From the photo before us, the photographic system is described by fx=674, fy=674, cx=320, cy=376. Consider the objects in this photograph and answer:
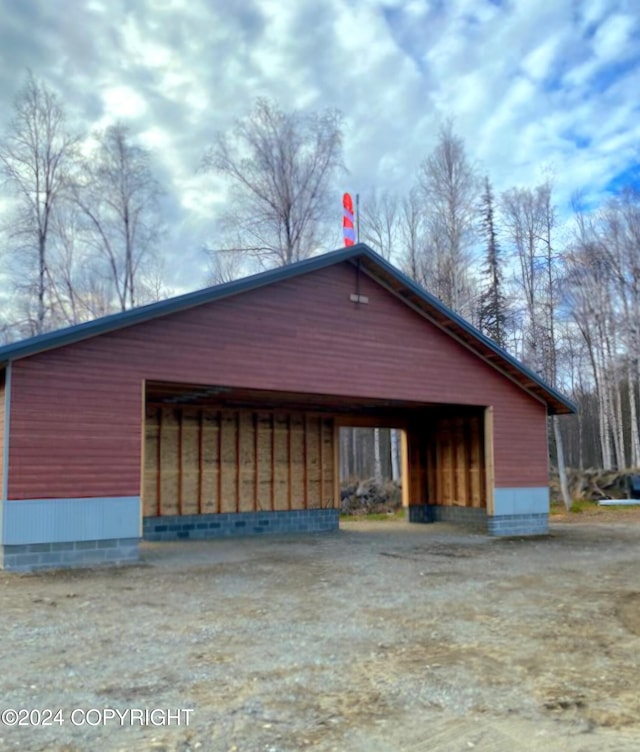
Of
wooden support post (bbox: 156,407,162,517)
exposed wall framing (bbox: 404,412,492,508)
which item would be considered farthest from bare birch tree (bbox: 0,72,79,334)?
exposed wall framing (bbox: 404,412,492,508)

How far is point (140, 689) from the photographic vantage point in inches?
193

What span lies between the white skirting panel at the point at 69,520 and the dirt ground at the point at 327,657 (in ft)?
2.10

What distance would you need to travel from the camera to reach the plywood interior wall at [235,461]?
1542 cm

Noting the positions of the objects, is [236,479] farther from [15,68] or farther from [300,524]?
[15,68]

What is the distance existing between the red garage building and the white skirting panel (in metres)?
0.02

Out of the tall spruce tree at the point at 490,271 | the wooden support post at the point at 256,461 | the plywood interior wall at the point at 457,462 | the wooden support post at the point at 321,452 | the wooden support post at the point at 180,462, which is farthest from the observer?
the tall spruce tree at the point at 490,271

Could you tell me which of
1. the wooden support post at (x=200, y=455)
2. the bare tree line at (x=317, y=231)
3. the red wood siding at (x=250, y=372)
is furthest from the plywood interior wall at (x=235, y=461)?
the bare tree line at (x=317, y=231)

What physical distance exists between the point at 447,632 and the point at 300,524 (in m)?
10.7

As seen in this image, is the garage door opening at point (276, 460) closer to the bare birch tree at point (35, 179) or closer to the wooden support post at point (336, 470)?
the wooden support post at point (336, 470)

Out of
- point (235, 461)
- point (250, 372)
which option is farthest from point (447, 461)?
point (250, 372)

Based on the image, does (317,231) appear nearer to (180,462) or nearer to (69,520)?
(180,462)

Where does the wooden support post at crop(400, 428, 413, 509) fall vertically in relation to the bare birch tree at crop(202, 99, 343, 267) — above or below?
below

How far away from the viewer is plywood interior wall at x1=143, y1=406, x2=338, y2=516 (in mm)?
15422

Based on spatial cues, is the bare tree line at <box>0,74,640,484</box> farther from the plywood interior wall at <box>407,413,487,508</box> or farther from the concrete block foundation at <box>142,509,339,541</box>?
the concrete block foundation at <box>142,509,339,541</box>
